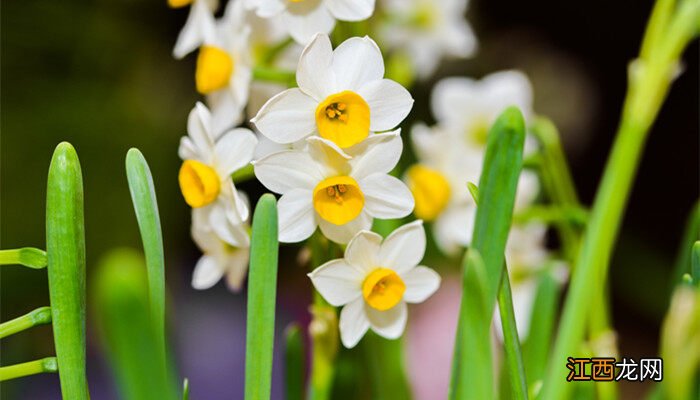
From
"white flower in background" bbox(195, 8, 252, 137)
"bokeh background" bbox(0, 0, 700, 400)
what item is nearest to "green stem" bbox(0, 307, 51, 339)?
"white flower in background" bbox(195, 8, 252, 137)

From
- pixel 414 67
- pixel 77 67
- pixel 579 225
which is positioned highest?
pixel 77 67

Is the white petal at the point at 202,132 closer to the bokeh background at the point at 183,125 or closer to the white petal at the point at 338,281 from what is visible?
the white petal at the point at 338,281

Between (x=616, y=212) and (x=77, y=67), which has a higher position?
(x=77, y=67)

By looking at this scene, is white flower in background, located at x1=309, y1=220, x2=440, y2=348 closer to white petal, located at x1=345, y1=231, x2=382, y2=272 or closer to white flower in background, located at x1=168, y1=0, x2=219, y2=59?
white petal, located at x1=345, y1=231, x2=382, y2=272

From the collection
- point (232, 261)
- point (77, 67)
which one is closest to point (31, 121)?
point (77, 67)

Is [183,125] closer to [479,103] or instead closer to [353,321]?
[479,103]

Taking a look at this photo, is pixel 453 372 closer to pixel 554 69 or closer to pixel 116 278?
pixel 116 278

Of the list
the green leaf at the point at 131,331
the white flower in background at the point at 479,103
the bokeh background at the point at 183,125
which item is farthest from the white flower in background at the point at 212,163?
the bokeh background at the point at 183,125
